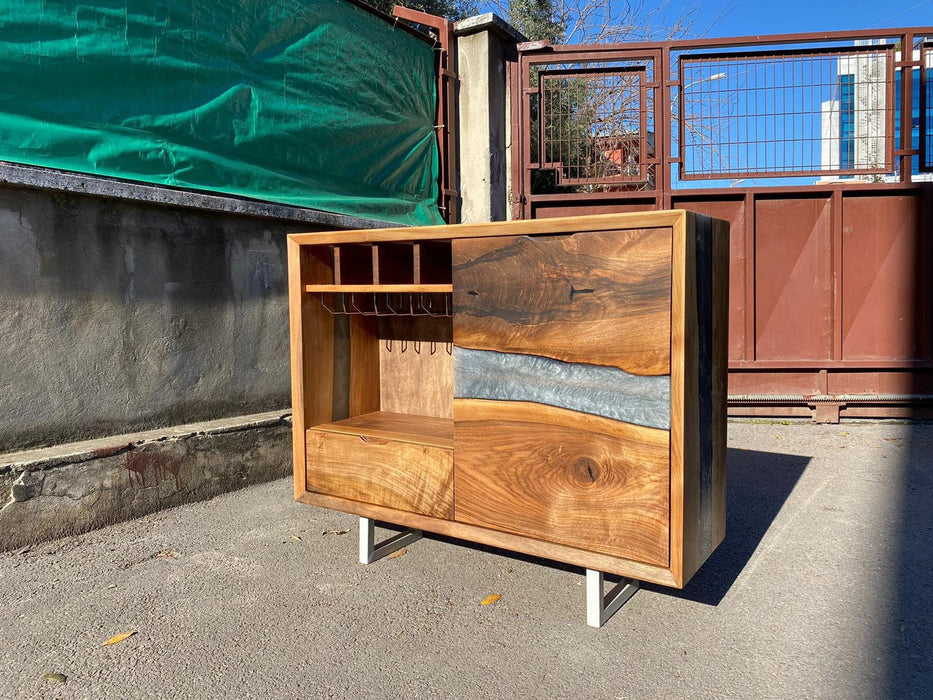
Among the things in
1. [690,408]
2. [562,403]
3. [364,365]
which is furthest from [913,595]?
[364,365]

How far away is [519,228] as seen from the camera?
2414 mm

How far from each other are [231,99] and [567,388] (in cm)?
298

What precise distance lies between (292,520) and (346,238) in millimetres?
1534

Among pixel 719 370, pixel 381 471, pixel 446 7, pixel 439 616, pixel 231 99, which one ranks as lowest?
pixel 439 616

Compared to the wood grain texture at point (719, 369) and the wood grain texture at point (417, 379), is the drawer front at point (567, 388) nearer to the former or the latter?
the wood grain texture at point (719, 369)

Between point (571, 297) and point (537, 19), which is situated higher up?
point (537, 19)

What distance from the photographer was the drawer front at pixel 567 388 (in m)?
2.19

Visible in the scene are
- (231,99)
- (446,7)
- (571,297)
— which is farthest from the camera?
(446,7)

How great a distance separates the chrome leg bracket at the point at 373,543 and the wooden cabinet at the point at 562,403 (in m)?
0.14

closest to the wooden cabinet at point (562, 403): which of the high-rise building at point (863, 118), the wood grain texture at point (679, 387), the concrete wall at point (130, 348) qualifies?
the wood grain texture at point (679, 387)

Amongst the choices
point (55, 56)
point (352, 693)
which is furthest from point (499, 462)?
point (55, 56)

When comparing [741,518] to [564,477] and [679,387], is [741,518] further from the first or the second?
[679,387]

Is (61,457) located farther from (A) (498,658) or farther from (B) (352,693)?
(A) (498,658)

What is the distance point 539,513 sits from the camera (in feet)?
8.02
